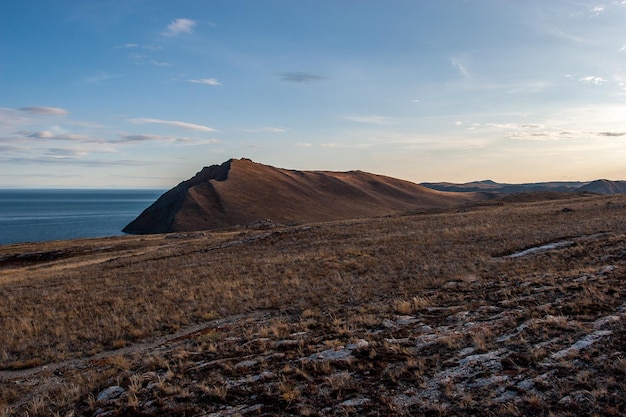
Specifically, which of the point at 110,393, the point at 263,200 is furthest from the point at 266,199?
the point at 110,393

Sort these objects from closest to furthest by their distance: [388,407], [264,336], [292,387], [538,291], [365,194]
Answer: [388,407] → [292,387] → [264,336] → [538,291] → [365,194]

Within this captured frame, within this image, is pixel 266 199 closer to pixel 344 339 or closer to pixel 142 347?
pixel 142 347

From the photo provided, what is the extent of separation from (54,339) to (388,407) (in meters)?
12.3

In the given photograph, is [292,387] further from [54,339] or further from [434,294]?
[54,339]

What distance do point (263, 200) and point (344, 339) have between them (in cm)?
12971

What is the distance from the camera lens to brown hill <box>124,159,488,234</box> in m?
124

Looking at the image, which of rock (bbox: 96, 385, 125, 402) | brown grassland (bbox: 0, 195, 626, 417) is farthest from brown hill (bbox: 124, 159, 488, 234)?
rock (bbox: 96, 385, 125, 402)

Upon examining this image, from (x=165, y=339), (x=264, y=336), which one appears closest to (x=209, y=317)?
(x=165, y=339)

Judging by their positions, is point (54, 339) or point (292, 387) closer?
point (292, 387)

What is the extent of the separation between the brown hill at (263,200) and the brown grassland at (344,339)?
101m

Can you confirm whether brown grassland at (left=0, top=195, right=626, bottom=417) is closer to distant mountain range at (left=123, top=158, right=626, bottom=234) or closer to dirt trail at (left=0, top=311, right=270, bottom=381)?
dirt trail at (left=0, top=311, right=270, bottom=381)

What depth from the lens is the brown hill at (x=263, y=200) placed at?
124188 mm

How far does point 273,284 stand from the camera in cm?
1908

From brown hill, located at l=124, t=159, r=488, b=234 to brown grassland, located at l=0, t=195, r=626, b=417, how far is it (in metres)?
101
